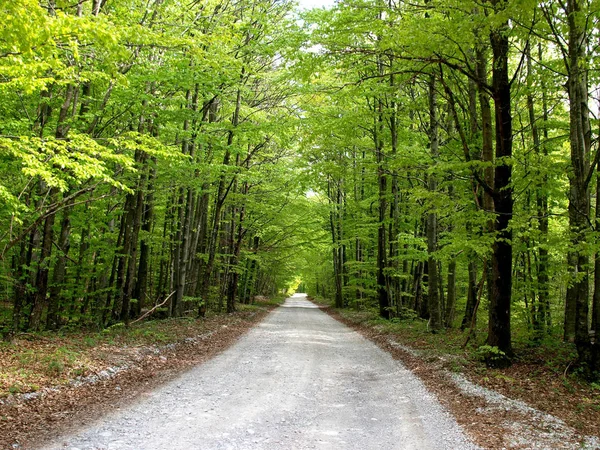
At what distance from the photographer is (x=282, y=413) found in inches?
220

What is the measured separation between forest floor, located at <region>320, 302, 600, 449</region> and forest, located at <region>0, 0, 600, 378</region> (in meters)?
0.54

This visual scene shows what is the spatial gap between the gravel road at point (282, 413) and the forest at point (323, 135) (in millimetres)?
2750

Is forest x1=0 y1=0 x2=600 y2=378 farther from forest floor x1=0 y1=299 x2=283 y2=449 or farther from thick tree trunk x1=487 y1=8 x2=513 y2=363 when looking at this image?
forest floor x1=0 y1=299 x2=283 y2=449

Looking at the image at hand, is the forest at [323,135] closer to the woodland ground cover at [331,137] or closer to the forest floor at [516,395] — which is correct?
the woodland ground cover at [331,137]

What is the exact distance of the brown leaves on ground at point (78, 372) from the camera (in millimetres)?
4883

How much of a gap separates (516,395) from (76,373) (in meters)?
7.02

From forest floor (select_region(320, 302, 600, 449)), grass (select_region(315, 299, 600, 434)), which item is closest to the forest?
grass (select_region(315, 299, 600, 434))

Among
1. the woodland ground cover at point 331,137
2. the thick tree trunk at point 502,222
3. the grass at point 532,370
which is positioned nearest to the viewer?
the grass at point 532,370

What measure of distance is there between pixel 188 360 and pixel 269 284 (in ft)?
146

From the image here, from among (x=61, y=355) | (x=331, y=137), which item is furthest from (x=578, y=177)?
(x=331, y=137)

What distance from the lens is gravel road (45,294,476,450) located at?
14.9 feet

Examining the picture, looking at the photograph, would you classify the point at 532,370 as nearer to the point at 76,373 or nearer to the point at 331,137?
the point at 76,373

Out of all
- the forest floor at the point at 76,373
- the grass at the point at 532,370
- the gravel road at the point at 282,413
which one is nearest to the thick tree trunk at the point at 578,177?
the grass at the point at 532,370

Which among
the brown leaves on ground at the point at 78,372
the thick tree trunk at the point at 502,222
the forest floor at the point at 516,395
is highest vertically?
the thick tree trunk at the point at 502,222
